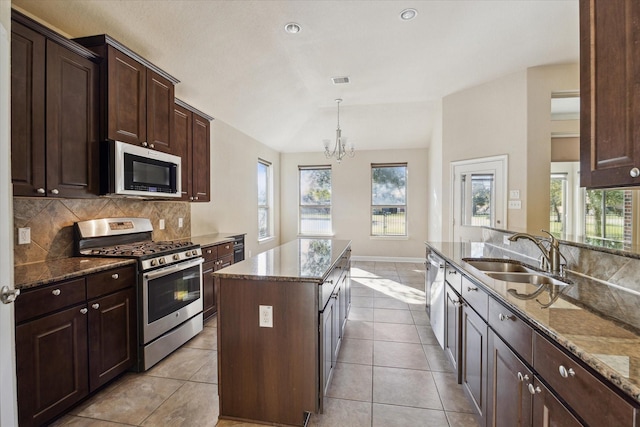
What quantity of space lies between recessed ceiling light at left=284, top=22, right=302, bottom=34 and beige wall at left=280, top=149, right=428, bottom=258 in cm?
413

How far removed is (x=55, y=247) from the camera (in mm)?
2201

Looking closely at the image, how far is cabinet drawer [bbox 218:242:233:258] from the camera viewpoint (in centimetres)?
343

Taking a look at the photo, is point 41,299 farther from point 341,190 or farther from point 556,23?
point 341,190

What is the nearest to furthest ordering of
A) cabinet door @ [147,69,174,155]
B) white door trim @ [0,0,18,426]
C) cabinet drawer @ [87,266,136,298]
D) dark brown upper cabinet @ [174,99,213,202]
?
white door trim @ [0,0,18,426] → cabinet drawer @ [87,266,136,298] → cabinet door @ [147,69,174,155] → dark brown upper cabinet @ [174,99,213,202]

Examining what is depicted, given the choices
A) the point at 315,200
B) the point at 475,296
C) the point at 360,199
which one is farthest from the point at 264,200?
the point at 475,296

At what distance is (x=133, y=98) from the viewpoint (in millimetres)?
2416

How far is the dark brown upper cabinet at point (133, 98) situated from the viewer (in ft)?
7.18

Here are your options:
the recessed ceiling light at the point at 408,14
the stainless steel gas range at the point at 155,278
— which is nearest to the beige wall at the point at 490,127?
the recessed ceiling light at the point at 408,14

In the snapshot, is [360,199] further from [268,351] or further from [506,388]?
[506,388]

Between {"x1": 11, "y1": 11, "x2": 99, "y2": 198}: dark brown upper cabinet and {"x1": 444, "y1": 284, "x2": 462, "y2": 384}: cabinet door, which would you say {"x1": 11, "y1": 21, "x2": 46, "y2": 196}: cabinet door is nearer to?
{"x1": 11, "y1": 11, "x2": 99, "y2": 198}: dark brown upper cabinet

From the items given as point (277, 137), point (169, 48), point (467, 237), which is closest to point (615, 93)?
point (169, 48)

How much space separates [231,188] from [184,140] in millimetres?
1568

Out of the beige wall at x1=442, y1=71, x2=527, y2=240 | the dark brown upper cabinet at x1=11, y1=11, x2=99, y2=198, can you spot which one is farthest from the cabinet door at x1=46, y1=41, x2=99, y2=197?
the beige wall at x1=442, y1=71, x2=527, y2=240

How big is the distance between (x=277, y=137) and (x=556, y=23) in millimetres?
4685
